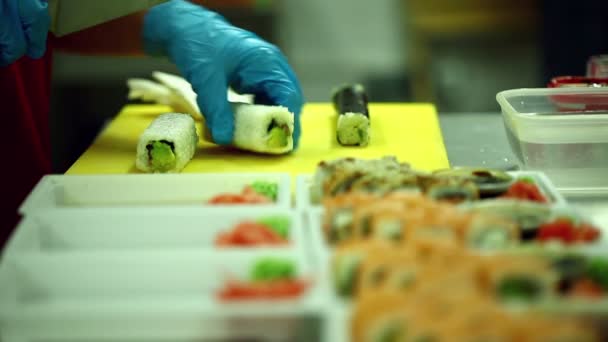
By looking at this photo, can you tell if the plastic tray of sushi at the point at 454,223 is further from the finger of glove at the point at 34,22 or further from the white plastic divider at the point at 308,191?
the finger of glove at the point at 34,22

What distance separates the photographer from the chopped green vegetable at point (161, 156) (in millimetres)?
1915

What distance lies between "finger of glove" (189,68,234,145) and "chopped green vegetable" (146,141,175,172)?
0.57 ft

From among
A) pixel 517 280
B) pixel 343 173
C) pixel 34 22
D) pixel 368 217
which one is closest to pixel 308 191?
pixel 343 173

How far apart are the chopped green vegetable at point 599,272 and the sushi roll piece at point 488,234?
12 centimetres

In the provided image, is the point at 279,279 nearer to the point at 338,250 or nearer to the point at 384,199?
the point at 338,250

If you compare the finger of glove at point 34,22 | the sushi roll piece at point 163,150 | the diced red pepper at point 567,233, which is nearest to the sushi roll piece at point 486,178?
the diced red pepper at point 567,233

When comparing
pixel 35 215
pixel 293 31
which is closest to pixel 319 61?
pixel 293 31

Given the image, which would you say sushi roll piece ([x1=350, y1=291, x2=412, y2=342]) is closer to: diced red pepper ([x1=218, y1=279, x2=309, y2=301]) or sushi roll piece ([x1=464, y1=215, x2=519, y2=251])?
diced red pepper ([x1=218, y1=279, x2=309, y2=301])

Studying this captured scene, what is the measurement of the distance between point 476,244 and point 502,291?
16cm

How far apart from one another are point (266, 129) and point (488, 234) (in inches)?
35.5

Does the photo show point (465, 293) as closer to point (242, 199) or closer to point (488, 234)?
point (488, 234)

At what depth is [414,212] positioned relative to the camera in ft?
4.04

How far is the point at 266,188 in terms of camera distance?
1.62m

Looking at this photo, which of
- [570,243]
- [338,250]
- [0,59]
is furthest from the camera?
[0,59]
